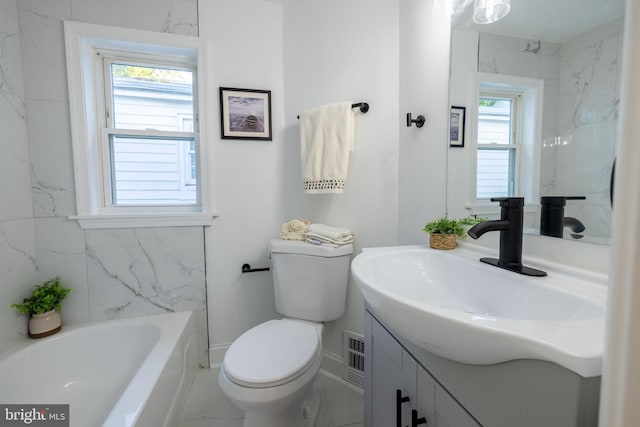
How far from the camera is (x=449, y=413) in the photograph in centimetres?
57

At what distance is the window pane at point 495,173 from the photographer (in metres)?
0.89

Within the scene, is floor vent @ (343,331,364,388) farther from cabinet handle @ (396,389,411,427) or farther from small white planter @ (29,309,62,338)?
small white planter @ (29,309,62,338)

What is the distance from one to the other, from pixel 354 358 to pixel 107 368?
4.37ft

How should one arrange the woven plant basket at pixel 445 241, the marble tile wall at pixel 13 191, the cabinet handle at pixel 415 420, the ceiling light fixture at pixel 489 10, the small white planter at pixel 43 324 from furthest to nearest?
1. the small white planter at pixel 43 324
2. the marble tile wall at pixel 13 191
3. the woven plant basket at pixel 445 241
4. the ceiling light fixture at pixel 489 10
5. the cabinet handle at pixel 415 420

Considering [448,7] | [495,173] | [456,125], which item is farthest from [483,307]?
[448,7]

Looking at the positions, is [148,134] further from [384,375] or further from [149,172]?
[384,375]

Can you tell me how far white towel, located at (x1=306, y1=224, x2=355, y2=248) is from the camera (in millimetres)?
1427

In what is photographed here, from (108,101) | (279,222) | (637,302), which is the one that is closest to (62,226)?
(108,101)

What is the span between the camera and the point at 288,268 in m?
1.47

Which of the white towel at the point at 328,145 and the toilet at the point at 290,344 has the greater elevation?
the white towel at the point at 328,145

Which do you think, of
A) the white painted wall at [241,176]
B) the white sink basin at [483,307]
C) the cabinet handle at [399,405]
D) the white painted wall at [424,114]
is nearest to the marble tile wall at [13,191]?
the white painted wall at [241,176]

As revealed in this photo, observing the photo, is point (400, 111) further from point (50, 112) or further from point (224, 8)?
point (50, 112)

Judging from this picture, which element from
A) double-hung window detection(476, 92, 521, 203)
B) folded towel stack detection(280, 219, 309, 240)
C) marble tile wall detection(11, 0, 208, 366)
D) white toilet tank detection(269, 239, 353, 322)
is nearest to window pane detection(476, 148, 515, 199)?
double-hung window detection(476, 92, 521, 203)

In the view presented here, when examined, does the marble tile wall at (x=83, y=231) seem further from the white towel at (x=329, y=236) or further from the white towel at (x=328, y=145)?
the white towel at (x=328, y=145)
